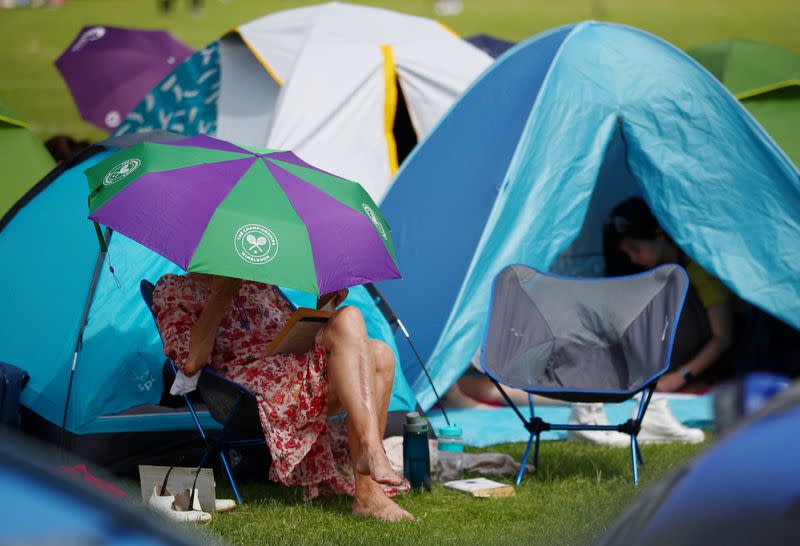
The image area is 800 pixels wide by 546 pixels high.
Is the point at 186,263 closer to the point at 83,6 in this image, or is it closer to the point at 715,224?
the point at 715,224

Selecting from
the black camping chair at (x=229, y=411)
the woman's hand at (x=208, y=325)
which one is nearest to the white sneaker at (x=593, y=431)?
the black camping chair at (x=229, y=411)

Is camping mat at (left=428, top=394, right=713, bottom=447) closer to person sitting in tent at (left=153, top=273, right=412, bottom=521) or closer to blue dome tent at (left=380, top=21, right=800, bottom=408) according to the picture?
blue dome tent at (left=380, top=21, right=800, bottom=408)

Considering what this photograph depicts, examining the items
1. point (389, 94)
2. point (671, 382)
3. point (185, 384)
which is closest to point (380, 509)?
point (185, 384)

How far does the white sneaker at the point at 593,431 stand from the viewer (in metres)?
4.76

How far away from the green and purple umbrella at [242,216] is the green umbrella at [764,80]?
11.8 ft

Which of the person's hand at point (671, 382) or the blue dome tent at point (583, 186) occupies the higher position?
the blue dome tent at point (583, 186)

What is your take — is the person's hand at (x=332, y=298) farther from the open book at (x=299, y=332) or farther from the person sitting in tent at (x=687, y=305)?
the person sitting in tent at (x=687, y=305)

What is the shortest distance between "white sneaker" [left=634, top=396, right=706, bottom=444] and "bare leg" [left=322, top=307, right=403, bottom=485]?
1.55 m

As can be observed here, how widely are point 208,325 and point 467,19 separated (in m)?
18.2

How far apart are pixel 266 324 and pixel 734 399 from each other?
2.76 meters

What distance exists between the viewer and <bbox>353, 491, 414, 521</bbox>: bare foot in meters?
3.57

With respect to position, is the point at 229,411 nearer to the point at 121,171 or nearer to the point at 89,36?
the point at 121,171

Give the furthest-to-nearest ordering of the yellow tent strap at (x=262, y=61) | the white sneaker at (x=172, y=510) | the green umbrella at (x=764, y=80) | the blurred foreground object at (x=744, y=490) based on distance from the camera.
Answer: the yellow tent strap at (x=262, y=61) < the green umbrella at (x=764, y=80) < the white sneaker at (x=172, y=510) < the blurred foreground object at (x=744, y=490)

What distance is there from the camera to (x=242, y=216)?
3467mm
